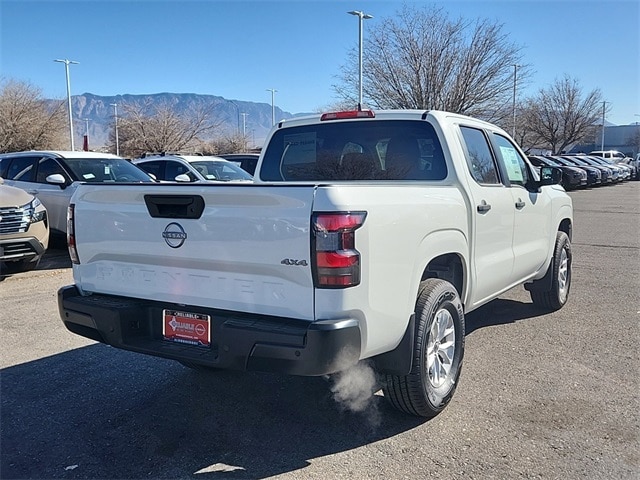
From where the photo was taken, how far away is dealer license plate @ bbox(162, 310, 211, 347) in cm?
318

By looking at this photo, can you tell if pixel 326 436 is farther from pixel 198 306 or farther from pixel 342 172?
pixel 342 172

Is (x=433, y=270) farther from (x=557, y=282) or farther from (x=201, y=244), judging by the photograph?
(x=557, y=282)

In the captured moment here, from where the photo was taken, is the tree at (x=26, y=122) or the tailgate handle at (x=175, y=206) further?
the tree at (x=26, y=122)

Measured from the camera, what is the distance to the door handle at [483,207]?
4.23m

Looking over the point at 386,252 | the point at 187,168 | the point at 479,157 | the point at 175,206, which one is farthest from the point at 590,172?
the point at 175,206

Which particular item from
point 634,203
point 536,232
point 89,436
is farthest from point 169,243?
point 634,203

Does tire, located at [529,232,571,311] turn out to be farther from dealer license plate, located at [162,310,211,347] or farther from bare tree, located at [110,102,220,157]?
bare tree, located at [110,102,220,157]

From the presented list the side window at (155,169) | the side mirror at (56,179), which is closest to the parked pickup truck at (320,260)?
the side mirror at (56,179)

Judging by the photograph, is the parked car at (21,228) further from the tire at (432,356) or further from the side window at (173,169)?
the tire at (432,356)

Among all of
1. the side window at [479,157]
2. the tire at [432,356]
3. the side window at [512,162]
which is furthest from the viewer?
the side window at [512,162]

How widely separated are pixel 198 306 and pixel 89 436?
111 centimetres

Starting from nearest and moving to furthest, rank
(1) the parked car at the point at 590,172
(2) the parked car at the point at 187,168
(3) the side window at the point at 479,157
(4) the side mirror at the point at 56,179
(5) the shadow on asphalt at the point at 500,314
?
1. (3) the side window at the point at 479,157
2. (5) the shadow on asphalt at the point at 500,314
3. (4) the side mirror at the point at 56,179
4. (2) the parked car at the point at 187,168
5. (1) the parked car at the point at 590,172

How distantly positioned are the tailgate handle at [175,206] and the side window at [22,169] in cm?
807

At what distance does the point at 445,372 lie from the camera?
12.6 feet
